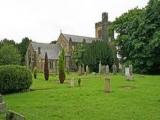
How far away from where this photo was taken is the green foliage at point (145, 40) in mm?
50219

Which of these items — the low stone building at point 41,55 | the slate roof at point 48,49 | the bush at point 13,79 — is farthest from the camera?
the slate roof at point 48,49

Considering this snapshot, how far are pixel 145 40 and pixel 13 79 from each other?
30599 millimetres

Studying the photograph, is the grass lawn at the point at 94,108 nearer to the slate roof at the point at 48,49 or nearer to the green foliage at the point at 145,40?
the green foliage at the point at 145,40

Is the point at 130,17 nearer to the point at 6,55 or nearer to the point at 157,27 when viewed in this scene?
the point at 157,27

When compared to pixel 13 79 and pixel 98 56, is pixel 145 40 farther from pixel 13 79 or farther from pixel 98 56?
pixel 13 79

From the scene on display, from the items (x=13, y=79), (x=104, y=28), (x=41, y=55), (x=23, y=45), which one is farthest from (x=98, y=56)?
(x=13, y=79)

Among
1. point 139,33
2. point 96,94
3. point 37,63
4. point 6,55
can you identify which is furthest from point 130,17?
point 96,94

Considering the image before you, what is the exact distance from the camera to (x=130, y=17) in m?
62.7

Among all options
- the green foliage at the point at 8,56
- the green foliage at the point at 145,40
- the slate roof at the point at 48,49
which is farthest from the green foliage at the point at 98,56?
the slate roof at the point at 48,49

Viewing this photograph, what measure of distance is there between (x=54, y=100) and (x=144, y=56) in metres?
32.9

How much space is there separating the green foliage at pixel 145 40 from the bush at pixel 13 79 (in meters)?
26.0

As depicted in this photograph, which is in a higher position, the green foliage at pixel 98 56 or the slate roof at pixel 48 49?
the slate roof at pixel 48 49

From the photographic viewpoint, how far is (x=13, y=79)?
25.5 metres

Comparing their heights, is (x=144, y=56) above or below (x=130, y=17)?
below
